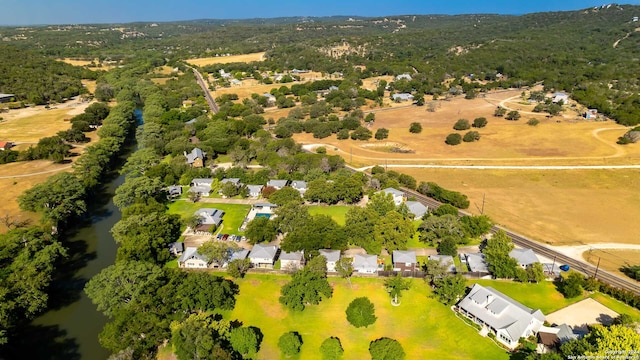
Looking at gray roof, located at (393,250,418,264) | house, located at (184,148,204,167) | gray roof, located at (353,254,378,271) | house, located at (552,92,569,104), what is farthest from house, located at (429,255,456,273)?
house, located at (552,92,569,104)

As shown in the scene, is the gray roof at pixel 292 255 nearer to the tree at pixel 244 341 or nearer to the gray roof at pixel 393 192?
the tree at pixel 244 341

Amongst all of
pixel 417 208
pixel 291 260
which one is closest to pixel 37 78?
pixel 291 260

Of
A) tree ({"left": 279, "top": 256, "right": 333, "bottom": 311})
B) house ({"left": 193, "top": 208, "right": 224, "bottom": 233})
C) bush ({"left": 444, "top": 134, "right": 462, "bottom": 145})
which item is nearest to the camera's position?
tree ({"left": 279, "top": 256, "right": 333, "bottom": 311})

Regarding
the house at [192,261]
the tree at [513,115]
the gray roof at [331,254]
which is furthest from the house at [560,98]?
the house at [192,261]

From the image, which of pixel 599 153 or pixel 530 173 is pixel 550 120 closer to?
pixel 599 153

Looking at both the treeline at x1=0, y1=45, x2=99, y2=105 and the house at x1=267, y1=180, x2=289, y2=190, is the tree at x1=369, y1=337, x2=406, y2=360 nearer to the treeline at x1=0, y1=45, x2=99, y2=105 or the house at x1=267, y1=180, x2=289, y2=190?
the house at x1=267, y1=180, x2=289, y2=190

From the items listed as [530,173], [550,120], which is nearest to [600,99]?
[550,120]

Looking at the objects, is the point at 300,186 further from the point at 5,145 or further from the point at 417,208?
the point at 5,145
